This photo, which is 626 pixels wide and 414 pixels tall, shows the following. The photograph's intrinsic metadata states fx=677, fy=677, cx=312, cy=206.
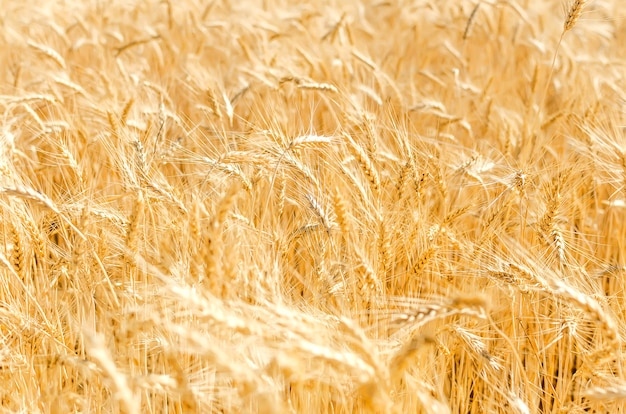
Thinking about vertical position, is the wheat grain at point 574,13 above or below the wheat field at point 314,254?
above

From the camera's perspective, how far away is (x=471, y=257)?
204cm

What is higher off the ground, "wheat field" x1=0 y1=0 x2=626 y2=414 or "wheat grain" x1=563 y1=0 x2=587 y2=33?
"wheat grain" x1=563 y1=0 x2=587 y2=33

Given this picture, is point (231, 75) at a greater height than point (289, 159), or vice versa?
point (231, 75)

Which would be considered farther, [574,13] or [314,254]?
[574,13]

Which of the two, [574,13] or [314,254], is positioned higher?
[574,13]

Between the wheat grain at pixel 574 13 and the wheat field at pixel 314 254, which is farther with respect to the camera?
the wheat grain at pixel 574 13

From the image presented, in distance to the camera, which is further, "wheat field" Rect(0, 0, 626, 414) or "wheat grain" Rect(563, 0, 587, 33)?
"wheat grain" Rect(563, 0, 587, 33)

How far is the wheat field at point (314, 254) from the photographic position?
1303 mm

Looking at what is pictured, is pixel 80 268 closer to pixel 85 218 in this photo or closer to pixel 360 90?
pixel 85 218

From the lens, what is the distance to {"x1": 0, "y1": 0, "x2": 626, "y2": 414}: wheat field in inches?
51.3

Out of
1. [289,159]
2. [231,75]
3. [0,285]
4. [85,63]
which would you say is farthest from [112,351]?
[85,63]

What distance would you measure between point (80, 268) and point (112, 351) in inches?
11.1

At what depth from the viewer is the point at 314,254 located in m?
1.97

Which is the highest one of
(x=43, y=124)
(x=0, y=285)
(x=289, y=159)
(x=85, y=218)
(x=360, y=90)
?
(x=360, y=90)
